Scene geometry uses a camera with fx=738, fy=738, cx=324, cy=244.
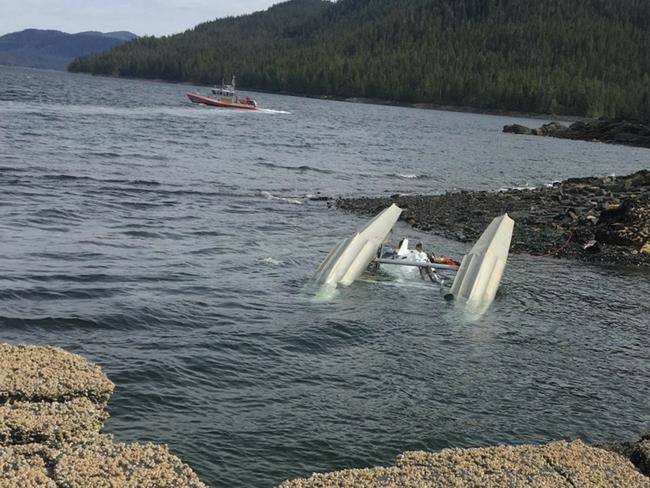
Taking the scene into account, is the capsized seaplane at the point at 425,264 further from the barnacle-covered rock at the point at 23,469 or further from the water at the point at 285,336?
the barnacle-covered rock at the point at 23,469

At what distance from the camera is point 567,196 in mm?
31484

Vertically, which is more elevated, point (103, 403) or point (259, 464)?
point (103, 403)

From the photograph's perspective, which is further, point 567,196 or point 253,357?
point 567,196

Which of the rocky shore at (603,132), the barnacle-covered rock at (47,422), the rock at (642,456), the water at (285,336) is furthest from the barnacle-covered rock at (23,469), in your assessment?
the rocky shore at (603,132)

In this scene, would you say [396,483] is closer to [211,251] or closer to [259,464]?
[259,464]

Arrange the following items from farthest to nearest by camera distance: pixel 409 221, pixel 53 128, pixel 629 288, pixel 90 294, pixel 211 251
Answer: pixel 53 128, pixel 409 221, pixel 211 251, pixel 629 288, pixel 90 294

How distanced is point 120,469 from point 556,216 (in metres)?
22.9

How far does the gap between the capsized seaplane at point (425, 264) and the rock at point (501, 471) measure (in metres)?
8.36

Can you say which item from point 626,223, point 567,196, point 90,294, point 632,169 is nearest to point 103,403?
point 90,294

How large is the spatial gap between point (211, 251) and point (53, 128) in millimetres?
38166

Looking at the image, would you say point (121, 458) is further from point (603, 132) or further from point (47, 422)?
point (603, 132)

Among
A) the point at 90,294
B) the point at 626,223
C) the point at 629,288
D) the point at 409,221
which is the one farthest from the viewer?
the point at 409,221

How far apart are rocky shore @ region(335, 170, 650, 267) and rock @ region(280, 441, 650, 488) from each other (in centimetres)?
1512

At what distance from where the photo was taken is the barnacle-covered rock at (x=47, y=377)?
24.1ft
